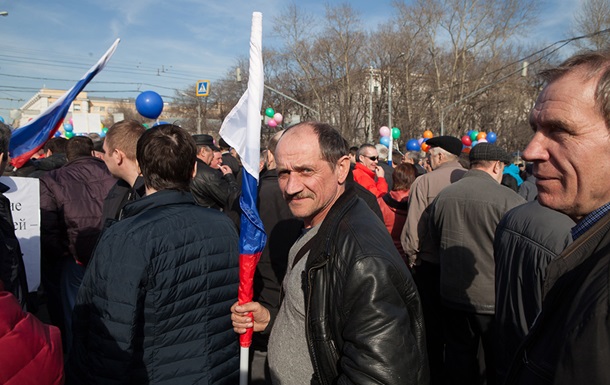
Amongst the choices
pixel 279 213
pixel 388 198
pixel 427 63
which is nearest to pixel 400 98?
pixel 427 63

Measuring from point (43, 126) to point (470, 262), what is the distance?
402 cm

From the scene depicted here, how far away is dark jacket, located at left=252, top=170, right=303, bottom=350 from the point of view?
10.4 feet

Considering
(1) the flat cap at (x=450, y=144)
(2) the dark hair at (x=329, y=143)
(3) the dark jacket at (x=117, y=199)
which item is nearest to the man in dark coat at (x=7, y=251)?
(3) the dark jacket at (x=117, y=199)

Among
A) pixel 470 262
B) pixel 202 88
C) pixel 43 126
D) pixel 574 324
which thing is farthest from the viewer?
pixel 202 88

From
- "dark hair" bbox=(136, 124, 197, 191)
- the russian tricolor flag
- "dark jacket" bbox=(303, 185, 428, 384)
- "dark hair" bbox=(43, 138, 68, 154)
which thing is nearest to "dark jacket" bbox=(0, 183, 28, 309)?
"dark hair" bbox=(136, 124, 197, 191)

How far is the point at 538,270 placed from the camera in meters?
2.67

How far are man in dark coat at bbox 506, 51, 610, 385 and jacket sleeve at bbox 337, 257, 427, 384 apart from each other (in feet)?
1.20

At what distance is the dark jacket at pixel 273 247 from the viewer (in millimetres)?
3179

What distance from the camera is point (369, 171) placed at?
6.49 metres

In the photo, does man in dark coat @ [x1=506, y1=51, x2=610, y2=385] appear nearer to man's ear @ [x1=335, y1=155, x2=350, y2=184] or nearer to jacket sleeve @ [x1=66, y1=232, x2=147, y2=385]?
man's ear @ [x1=335, y1=155, x2=350, y2=184]

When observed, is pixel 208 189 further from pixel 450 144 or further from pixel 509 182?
pixel 509 182

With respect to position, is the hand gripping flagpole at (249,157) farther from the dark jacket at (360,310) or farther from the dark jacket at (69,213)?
the dark jacket at (69,213)

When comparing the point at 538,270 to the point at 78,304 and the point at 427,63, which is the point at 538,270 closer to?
the point at 78,304

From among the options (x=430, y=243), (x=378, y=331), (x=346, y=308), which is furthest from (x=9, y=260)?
(x=430, y=243)
